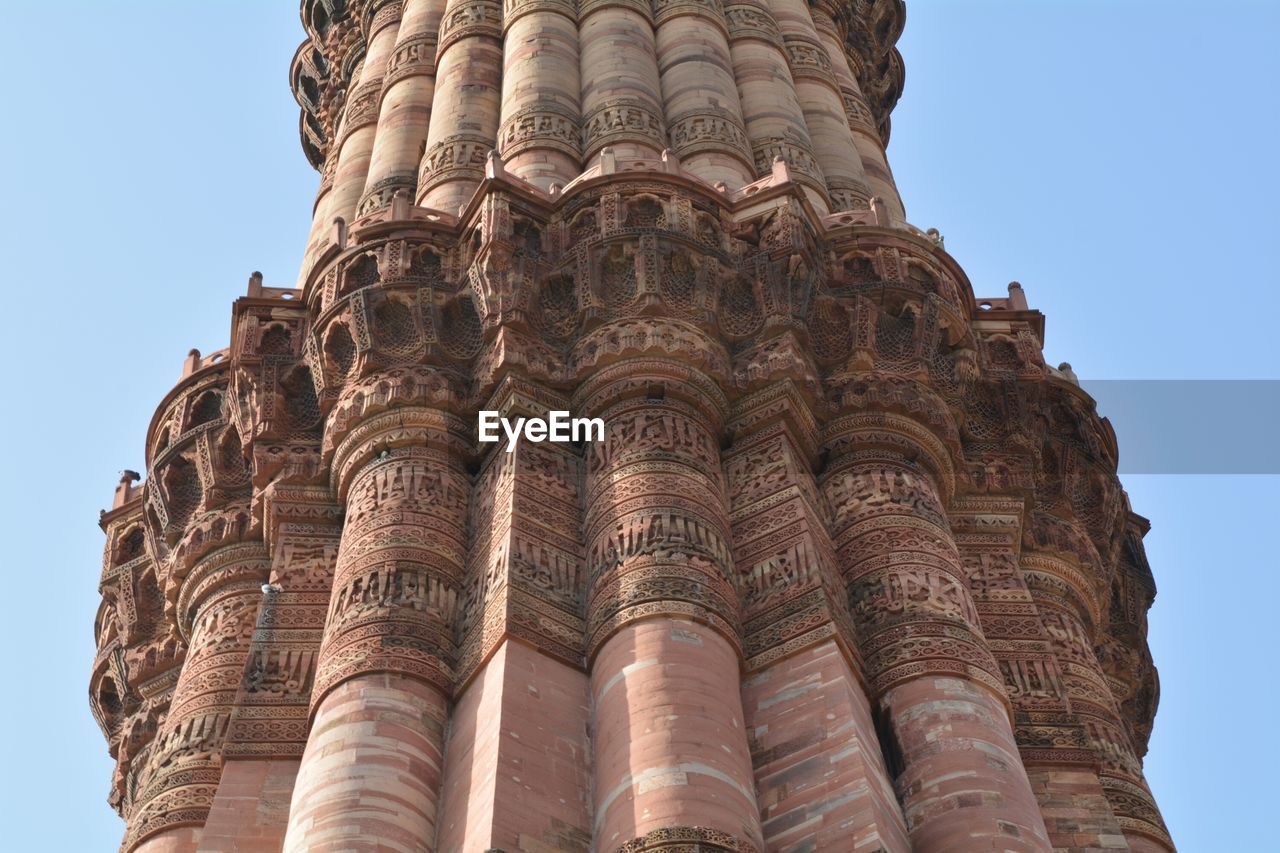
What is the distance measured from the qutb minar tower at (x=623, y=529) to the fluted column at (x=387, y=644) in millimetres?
20

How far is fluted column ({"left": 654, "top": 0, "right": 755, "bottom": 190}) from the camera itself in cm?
1373

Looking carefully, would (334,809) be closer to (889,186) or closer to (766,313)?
(766,313)

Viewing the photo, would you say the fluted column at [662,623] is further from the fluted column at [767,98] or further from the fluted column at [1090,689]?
the fluted column at [767,98]

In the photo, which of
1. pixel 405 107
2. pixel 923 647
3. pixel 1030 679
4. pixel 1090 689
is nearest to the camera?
pixel 923 647

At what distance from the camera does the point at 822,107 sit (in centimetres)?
1580

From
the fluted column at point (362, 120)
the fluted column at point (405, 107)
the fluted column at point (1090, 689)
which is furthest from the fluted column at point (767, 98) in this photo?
the fluted column at point (1090, 689)

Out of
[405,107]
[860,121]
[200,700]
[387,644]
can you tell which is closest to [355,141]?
[405,107]

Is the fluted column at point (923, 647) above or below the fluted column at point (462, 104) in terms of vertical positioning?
below

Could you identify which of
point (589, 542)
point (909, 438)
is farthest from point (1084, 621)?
point (589, 542)

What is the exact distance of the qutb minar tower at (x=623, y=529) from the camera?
892cm

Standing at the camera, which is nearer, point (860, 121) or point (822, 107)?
point (822, 107)

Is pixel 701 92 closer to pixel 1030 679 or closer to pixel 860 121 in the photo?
pixel 860 121

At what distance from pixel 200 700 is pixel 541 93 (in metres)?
5.06

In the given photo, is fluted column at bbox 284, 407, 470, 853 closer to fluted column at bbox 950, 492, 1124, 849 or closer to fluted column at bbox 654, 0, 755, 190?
fluted column at bbox 950, 492, 1124, 849
